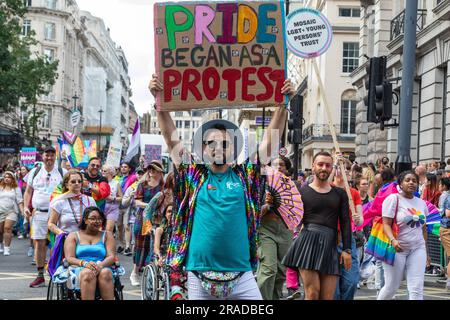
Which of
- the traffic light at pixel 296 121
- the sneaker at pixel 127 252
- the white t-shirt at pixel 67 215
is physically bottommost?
the sneaker at pixel 127 252

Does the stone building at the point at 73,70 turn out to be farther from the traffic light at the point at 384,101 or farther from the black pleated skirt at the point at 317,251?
the black pleated skirt at the point at 317,251

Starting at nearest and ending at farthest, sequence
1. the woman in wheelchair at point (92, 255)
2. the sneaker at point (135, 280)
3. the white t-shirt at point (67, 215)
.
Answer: the woman in wheelchair at point (92, 255) → the white t-shirt at point (67, 215) → the sneaker at point (135, 280)

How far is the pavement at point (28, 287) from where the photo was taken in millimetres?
10906

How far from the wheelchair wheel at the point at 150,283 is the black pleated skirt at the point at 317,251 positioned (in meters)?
1.69

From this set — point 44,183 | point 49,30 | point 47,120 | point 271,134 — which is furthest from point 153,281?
point 49,30

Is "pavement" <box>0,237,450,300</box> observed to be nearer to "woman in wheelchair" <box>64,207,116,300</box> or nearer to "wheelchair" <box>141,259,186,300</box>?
"wheelchair" <box>141,259,186,300</box>

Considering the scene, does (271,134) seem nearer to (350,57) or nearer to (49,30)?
(350,57)

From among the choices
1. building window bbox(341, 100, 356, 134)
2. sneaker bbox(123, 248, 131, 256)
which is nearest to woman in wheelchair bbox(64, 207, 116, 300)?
sneaker bbox(123, 248, 131, 256)

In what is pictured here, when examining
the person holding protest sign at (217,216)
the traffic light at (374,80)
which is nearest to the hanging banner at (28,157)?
the traffic light at (374,80)

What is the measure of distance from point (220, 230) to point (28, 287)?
23.0 feet

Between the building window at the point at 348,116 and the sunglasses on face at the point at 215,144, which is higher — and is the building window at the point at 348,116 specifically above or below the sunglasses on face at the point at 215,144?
above

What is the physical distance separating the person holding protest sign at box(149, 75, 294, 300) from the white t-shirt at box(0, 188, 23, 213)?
40.6ft

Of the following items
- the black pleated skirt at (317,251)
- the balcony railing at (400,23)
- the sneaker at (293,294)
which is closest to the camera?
the black pleated skirt at (317,251)

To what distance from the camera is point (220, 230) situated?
5215mm
